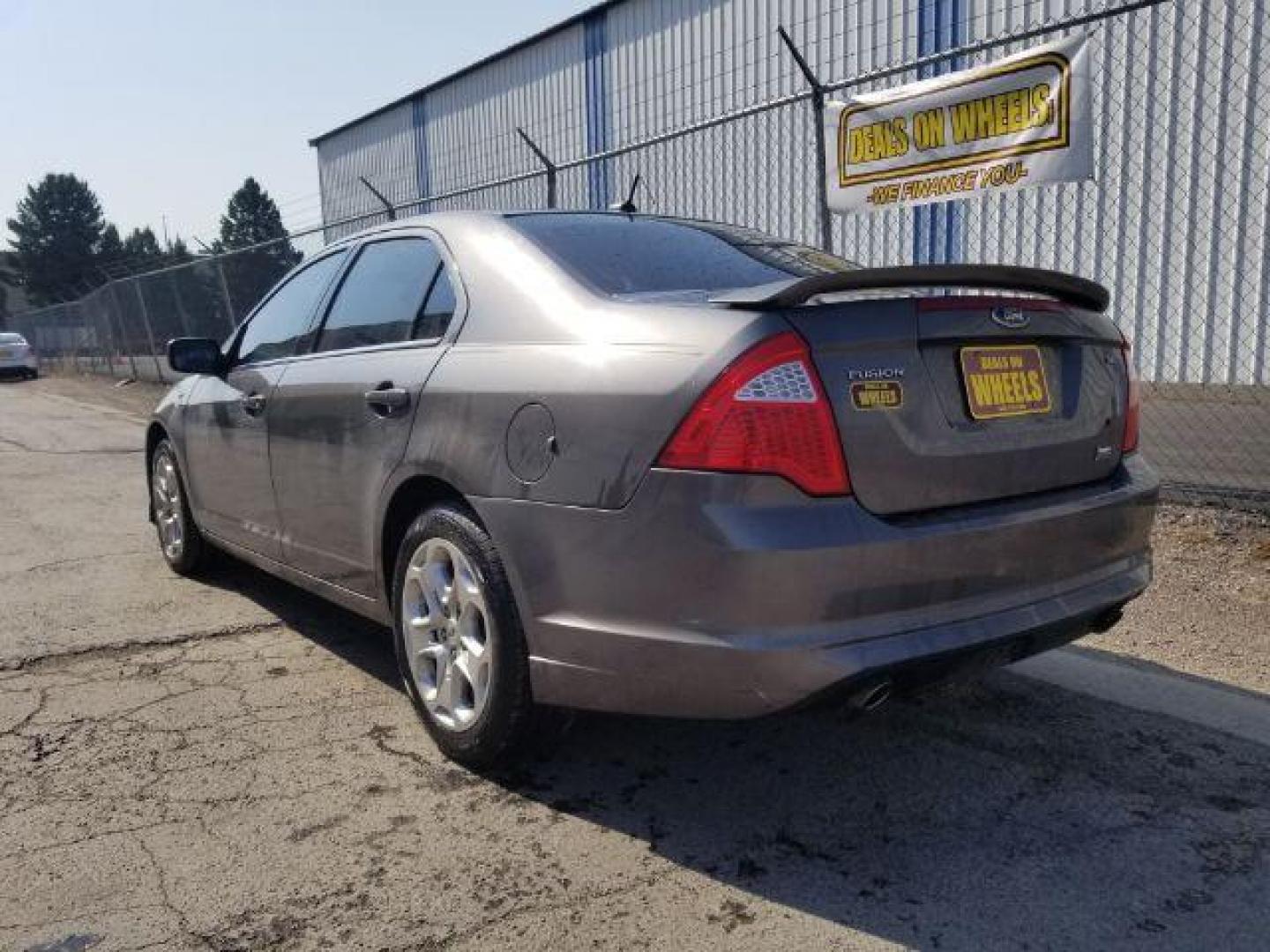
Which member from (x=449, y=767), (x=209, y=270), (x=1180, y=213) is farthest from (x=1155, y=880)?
(x=209, y=270)

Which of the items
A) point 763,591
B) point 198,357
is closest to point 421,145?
point 198,357

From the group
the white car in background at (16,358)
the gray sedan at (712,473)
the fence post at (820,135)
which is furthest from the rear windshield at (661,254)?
the white car in background at (16,358)

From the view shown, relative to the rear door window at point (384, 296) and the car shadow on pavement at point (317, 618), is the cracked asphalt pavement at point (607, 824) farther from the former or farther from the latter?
the rear door window at point (384, 296)

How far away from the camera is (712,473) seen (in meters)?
2.34

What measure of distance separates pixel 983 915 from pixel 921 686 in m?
0.50

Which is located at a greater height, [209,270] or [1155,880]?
[209,270]

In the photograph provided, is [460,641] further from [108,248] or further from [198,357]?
[108,248]

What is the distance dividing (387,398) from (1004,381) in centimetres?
178

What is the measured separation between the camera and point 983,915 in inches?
90.0

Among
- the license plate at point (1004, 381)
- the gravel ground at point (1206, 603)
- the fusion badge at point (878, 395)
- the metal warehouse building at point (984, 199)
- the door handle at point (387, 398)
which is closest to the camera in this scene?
the fusion badge at point (878, 395)

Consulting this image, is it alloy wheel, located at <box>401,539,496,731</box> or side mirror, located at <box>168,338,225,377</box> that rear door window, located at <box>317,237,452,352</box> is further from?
side mirror, located at <box>168,338,225,377</box>

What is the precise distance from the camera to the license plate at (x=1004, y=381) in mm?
2602

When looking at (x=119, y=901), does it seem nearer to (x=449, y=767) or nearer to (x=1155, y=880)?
(x=449, y=767)

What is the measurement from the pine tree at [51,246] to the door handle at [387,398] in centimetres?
9694
